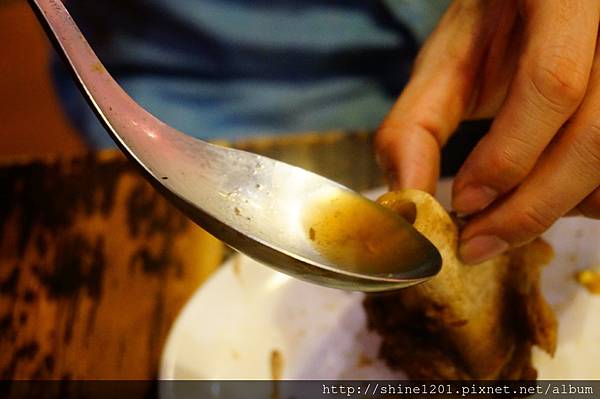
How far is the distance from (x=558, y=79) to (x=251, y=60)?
2.00 ft

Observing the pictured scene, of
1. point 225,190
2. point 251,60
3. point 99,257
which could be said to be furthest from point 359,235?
point 251,60

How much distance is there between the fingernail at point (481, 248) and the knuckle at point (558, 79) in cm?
13

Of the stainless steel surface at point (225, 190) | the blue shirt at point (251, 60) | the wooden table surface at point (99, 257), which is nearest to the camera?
the stainless steel surface at point (225, 190)

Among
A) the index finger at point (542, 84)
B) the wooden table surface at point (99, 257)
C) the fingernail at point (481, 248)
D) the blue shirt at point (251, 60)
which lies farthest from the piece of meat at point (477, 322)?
the blue shirt at point (251, 60)

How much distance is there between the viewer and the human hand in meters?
0.48

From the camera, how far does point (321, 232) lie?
48 centimetres

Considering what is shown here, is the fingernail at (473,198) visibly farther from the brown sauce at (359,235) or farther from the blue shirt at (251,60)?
the blue shirt at (251,60)

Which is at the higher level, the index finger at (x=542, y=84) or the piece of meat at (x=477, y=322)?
the index finger at (x=542, y=84)

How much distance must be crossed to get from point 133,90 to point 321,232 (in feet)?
2.07

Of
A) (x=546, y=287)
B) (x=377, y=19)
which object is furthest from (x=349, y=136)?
(x=546, y=287)

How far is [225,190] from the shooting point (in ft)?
1.52

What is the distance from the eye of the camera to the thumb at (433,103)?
23.9 inches

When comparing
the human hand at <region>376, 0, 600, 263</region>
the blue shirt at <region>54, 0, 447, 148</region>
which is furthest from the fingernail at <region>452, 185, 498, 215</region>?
the blue shirt at <region>54, 0, 447, 148</region>

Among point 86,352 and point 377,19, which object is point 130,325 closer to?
point 86,352
